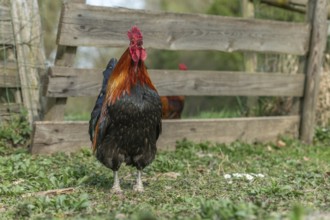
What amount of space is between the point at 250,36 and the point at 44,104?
2.74m

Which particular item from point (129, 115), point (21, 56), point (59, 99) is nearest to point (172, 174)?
point (129, 115)

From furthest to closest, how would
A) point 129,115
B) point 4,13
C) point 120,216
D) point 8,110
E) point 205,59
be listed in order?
point 205,59 → point 8,110 → point 4,13 → point 129,115 → point 120,216

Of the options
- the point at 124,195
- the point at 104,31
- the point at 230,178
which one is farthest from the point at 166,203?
the point at 104,31

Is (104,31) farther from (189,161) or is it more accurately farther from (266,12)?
(266,12)

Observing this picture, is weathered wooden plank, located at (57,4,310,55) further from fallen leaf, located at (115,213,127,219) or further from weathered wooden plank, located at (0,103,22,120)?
fallen leaf, located at (115,213,127,219)

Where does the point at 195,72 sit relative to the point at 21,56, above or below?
below

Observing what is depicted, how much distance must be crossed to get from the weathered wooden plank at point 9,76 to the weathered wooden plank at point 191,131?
0.66 metres

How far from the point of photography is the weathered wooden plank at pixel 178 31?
615cm

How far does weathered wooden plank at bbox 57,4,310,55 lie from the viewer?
6.15m

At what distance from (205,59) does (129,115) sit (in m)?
9.25

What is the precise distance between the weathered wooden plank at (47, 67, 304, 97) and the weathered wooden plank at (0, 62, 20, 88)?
623mm

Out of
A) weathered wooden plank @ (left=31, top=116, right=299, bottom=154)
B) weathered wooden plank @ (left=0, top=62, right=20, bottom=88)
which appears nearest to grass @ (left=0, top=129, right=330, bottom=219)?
weathered wooden plank @ (left=31, top=116, right=299, bottom=154)

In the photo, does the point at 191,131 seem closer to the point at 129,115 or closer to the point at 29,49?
the point at 29,49

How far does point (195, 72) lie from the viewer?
716cm
